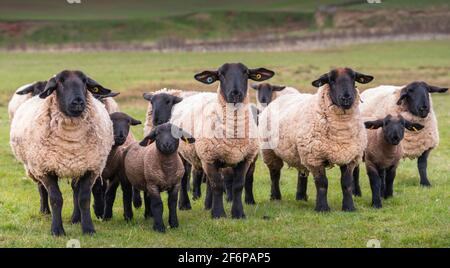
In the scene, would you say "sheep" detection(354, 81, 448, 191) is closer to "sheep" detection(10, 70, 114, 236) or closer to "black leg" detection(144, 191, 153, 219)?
"black leg" detection(144, 191, 153, 219)

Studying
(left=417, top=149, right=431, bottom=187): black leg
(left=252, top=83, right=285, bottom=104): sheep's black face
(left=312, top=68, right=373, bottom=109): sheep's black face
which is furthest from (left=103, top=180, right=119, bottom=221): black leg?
(left=252, top=83, right=285, bottom=104): sheep's black face

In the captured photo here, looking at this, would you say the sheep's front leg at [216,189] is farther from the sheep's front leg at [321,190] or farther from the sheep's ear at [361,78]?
the sheep's ear at [361,78]

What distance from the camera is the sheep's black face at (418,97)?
13.3 meters

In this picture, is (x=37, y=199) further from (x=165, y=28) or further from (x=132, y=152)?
(x=165, y=28)

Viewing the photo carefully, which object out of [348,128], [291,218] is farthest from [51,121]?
[348,128]

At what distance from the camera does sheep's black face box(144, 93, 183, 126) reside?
1273 centimetres

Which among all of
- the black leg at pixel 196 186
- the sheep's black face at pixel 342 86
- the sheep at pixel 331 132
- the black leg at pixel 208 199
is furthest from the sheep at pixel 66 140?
the sheep's black face at pixel 342 86

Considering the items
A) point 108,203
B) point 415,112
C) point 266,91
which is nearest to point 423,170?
point 415,112

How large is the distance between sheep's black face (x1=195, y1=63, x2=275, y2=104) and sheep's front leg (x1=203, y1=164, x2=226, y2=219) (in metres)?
1.07

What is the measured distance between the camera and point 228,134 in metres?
10.9

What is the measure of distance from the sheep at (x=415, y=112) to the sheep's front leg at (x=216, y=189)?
12.5ft

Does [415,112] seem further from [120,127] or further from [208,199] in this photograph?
[120,127]

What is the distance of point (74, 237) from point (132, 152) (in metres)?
1.80

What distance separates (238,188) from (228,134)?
84cm
